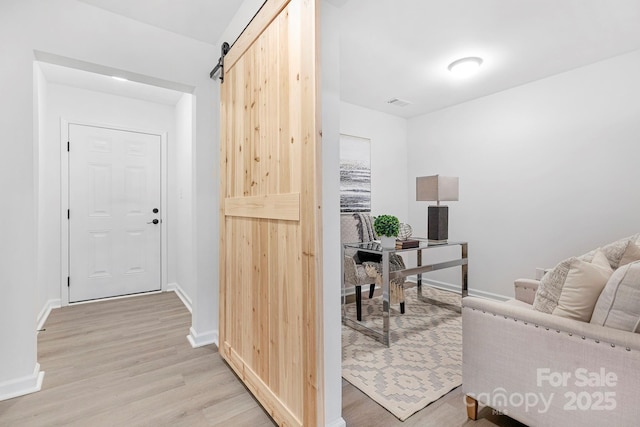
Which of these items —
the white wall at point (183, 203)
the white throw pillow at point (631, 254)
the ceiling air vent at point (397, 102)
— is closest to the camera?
the white throw pillow at point (631, 254)

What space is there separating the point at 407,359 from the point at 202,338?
1.63m

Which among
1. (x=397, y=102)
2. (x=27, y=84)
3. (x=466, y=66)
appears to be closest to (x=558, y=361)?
(x=466, y=66)

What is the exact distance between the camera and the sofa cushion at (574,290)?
4.07 ft

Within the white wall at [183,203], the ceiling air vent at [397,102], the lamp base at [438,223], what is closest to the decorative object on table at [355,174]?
the ceiling air vent at [397,102]

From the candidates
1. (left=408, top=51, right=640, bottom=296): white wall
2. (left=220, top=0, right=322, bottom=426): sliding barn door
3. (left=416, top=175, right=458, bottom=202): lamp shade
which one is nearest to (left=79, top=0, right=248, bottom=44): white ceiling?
(left=220, top=0, right=322, bottom=426): sliding barn door

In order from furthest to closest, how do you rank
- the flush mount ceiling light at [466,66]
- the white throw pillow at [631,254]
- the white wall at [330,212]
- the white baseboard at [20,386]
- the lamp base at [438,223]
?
the lamp base at [438,223] → the flush mount ceiling light at [466,66] → the white baseboard at [20,386] → the white throw pillow at [631,254] → the white wall at [330,212]

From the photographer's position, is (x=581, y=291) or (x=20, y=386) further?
(x=20, y=386)

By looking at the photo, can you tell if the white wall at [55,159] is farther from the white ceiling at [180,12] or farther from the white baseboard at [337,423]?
the white baseboard at [337,423]

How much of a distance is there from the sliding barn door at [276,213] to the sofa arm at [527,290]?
158 centimetres

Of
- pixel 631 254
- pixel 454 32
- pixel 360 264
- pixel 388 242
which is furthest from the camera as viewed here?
pixel 360 264

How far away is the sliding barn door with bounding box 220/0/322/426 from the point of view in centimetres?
132

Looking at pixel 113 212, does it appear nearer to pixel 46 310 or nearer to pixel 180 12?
pixel 46 310

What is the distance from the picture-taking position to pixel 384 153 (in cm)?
427

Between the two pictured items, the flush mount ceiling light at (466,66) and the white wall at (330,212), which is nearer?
the white wall at (330,212)
